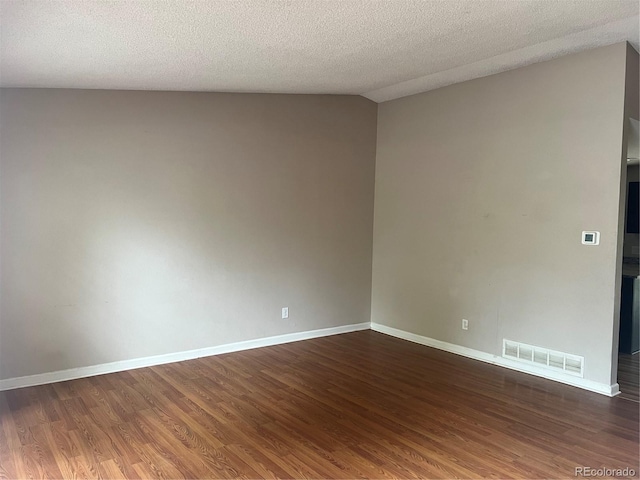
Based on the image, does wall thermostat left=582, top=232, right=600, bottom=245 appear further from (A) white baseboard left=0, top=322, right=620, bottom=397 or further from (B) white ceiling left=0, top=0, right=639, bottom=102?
(B) white ceiling left=0, top=0, right=639, bottom=102

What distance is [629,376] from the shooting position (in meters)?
4.14

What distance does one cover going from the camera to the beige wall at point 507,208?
3.76 meters

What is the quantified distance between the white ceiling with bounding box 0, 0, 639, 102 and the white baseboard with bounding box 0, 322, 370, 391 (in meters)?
2.25

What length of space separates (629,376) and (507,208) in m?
1.79

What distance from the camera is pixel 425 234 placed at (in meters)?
5.14

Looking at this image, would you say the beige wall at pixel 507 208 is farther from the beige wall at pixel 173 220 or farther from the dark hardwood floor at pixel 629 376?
the beige wall at pixel 173 220

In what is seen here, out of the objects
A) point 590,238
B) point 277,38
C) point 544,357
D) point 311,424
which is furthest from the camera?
point 544,357

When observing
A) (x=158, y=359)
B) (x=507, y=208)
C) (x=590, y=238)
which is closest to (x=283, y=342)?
(x=158, y=359)

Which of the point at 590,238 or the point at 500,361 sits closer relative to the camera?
the point at 590,238

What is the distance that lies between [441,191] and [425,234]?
0.50 meters

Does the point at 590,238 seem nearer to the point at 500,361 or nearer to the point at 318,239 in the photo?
the point at 500,361

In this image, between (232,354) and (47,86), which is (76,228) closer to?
(47,86)

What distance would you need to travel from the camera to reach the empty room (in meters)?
2.74

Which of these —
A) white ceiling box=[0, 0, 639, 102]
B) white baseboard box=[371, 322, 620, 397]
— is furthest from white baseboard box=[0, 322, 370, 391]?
white ceiling box=[0, 0, 639, 102]
